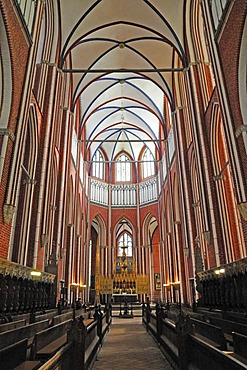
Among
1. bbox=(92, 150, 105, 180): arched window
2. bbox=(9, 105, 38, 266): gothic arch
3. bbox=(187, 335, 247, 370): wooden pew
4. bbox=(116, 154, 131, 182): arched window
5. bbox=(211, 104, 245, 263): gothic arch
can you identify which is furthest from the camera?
bbox=(116, 154, 131, 182): arched window

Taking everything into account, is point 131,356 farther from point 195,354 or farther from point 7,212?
point 7,212

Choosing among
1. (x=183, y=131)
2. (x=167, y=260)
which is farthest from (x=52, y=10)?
(x=167, y=260)

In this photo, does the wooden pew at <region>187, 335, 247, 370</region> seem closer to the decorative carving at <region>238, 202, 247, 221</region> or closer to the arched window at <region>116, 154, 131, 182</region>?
the decorative carving at <region>238, 202, 247, 221</region>

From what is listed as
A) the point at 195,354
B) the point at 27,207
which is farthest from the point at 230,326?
the point at 27,207

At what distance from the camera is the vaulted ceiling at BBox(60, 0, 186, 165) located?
16.2 meters

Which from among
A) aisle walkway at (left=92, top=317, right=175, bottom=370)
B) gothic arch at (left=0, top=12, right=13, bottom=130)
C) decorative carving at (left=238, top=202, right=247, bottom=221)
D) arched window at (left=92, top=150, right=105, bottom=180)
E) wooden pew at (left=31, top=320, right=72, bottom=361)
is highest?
arched window at (left=92, top=150, right=105, bottom=180)

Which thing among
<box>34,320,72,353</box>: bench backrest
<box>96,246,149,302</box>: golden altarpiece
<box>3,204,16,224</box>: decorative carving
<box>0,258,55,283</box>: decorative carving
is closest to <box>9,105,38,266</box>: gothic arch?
<box>0,258,55,283</box>: decorative carving

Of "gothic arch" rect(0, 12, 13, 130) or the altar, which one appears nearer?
"gothic arch" rect(0, 12, 13, 130)

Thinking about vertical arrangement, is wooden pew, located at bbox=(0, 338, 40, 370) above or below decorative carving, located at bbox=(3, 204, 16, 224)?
below

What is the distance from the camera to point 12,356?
120 inches

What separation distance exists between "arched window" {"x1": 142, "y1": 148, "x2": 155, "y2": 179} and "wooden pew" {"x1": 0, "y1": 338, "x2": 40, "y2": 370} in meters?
29.4

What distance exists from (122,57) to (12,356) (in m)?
20.9

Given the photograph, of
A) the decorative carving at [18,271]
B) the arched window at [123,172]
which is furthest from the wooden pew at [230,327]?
the arched window at [123,172]

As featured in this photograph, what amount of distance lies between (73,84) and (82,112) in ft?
14.6
